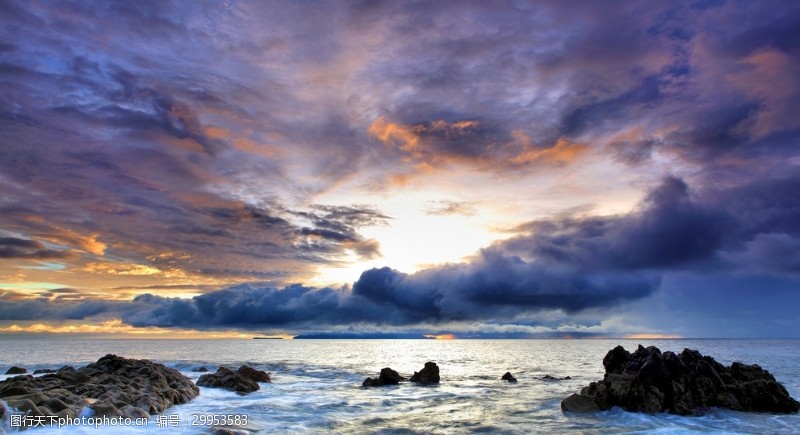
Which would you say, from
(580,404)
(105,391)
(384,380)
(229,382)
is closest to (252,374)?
(229,382)

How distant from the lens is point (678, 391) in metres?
32.2

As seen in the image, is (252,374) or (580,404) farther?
(252,374)

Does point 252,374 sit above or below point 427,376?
above

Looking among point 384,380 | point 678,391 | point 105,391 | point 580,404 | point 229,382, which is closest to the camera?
point 105,391

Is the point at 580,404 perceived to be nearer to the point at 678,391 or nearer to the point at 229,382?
the point at 678,391

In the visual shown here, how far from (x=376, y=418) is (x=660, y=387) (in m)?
19.7

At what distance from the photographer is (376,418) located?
3234 centimetres

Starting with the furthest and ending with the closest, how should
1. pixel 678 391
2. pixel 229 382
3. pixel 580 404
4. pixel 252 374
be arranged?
1. pixel 252 374
2. pixel 229 382
3. pixel 580 404
4. pixel 678 391

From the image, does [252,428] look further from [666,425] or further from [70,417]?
[666,425]

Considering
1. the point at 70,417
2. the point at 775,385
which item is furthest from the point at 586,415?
the point at 70,417

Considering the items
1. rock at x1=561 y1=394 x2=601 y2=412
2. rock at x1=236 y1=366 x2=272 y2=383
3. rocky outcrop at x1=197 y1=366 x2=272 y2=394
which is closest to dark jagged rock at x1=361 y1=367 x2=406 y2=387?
rock at x1=236 y1=366 x2=272 y2=383

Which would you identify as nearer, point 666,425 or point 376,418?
point 666,425

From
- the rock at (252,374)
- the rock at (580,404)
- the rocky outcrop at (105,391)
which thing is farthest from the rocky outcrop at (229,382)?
the rock at (580,404)

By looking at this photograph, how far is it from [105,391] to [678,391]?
38.6 meters
